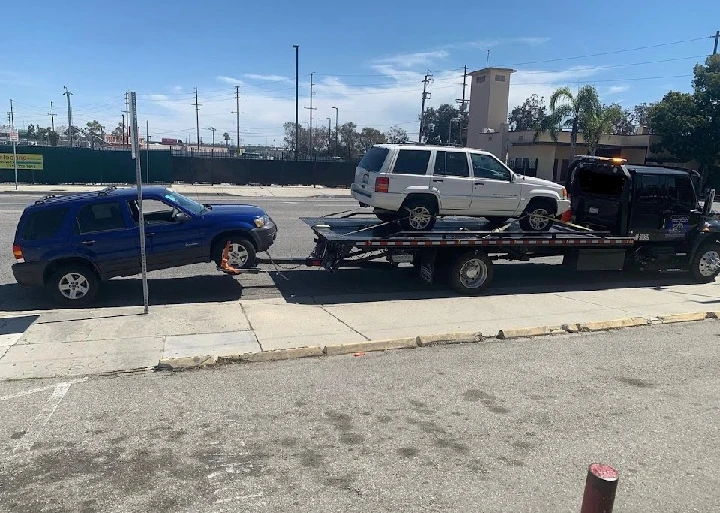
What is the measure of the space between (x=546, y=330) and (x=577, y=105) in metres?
36.0

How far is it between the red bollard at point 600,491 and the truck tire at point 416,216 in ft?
25.6

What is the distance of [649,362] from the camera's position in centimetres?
665

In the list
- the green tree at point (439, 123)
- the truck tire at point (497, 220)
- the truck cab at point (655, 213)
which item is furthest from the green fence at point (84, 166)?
the green tree at point (439, 123)

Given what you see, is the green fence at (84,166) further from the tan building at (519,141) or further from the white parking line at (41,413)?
the white parking line at (41,413)

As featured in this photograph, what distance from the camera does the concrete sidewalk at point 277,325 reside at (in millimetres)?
6551

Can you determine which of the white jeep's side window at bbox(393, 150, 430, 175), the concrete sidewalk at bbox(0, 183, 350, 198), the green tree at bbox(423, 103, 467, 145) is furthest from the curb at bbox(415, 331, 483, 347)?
the green tree at bbox(423, 103, 467, 145)

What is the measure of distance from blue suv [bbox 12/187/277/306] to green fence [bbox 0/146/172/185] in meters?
27.6

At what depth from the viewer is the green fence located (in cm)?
3288

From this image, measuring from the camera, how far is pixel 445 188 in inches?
408

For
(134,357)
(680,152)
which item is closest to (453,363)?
(134,357)

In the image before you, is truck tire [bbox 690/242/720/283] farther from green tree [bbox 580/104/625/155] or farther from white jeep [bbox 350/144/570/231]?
green tree [bbox 580/104/625/155]

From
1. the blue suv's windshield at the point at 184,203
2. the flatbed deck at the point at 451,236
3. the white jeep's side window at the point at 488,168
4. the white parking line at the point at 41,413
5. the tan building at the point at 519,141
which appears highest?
the tan building at the point at 519,141

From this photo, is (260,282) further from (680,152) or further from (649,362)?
(680,152)

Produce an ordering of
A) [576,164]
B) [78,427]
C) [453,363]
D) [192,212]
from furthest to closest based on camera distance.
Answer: [576,164] < [192,212] < [453,363] < [78,427]
